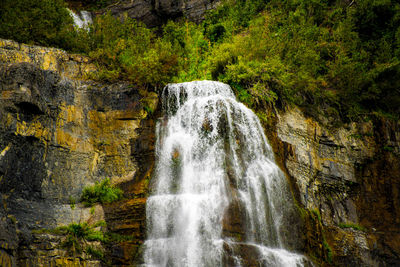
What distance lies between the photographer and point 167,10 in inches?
932

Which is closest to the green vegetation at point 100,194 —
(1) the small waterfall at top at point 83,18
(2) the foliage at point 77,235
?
(2) the foliage at point 77,235

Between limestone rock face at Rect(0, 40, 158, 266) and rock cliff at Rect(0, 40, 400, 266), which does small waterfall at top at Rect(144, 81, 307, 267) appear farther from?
limestone rock face at Rect(0, 40, 158, 266)

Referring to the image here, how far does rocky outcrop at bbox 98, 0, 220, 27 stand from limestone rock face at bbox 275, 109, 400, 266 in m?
12.3

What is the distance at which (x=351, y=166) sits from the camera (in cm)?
1525

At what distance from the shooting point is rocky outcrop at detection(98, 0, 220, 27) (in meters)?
23.6

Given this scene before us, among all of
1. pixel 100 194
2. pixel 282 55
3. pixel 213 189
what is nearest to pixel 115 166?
pixel 100 194

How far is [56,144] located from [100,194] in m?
2.71

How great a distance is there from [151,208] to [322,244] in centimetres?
686

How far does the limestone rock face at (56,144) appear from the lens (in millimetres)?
10109

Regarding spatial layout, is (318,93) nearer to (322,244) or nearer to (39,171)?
(322,244)

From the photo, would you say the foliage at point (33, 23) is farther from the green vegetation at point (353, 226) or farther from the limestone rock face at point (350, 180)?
the green vegetation at point (353, 226)

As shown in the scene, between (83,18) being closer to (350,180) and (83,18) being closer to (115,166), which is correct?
(115,166)

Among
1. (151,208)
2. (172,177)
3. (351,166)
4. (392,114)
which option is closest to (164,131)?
(172,177)

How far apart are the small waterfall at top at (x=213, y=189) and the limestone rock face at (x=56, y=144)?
2.71 feet
